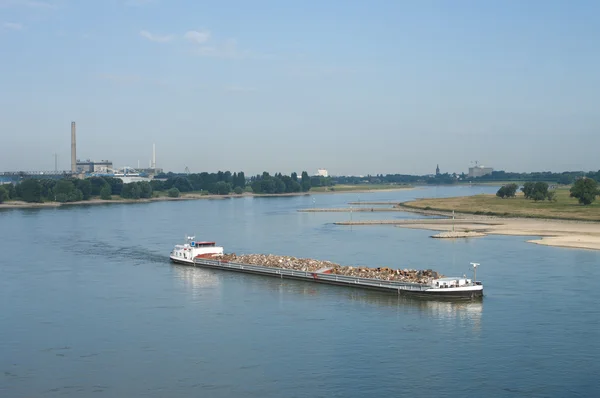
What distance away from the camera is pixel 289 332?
38531 millimetres

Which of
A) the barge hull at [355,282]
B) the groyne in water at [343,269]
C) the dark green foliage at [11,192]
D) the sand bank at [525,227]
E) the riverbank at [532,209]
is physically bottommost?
the barge hull at [355,282]

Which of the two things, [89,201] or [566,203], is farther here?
[89,201]

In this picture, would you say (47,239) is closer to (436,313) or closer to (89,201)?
(436,313)

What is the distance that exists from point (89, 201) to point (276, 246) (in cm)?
12728

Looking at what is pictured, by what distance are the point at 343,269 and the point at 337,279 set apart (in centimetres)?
266

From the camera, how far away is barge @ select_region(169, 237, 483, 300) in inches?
1866

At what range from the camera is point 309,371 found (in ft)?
104

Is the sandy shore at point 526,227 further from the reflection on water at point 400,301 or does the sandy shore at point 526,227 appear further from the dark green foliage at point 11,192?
the dark green foliage at point 11,192

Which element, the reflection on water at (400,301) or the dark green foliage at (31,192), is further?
the dark green foliage at (31,192)

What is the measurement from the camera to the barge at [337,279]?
47.4m

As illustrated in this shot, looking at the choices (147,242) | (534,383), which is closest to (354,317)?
(534,383)

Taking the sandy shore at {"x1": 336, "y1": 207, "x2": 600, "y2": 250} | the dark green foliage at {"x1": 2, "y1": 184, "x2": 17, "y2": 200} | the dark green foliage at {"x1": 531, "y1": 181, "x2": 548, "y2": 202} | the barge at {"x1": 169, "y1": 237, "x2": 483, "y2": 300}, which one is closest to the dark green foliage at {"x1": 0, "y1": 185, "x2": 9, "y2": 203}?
the dark green foliage at {"x1": 2, "y1": 184, "x2": 17, "y2": 200}

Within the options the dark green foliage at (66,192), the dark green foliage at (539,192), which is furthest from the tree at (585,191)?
the dark green foliage at (66,192)

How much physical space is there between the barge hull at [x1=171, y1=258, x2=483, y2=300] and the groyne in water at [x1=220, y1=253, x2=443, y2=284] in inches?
33.9
